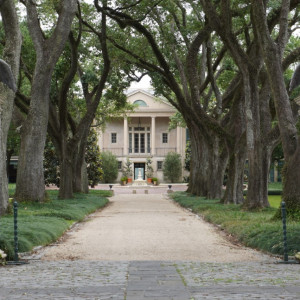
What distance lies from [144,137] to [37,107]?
162ft

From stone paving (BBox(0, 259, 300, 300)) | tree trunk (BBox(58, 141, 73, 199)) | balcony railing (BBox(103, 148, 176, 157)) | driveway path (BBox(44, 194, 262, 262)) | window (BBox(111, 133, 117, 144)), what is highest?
window (BBox(111, 133, 117, 144))

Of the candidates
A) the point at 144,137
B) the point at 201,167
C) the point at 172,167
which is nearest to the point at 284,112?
the point at 201,167

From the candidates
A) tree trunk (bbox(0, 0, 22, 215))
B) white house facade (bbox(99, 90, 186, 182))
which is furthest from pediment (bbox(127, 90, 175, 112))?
tree trunk (bbox(0, 0, 22, 215))

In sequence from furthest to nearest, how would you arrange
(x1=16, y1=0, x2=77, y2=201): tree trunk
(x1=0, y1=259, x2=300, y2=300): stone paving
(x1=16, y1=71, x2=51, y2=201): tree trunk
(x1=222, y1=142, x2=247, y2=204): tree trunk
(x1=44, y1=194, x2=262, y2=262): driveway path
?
(x1=222, y1=142, x2=247, y2=204): tree trunk, (x1=16, y1=71, x2=51, y2=201): tree trunk, (x1=16, y1=0, x2=77, y2=201): tree trunk, (x1=44, y1=194, x2=262, y2=262): driveway path, (x1=0, y1=259, x2=300, y2=300): stone paving

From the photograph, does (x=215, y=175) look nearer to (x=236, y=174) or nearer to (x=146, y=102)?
(x=236, y=174)

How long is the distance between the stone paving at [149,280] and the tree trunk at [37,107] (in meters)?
10.3

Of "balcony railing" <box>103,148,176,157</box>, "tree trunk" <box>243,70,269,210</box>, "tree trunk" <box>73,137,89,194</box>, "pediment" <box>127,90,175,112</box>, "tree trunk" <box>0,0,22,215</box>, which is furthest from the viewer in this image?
"balcony railing" <box>103,148,176,157</box>

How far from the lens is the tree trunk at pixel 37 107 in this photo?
1873 centimetres

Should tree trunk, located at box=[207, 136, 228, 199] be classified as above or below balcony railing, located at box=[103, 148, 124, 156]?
below

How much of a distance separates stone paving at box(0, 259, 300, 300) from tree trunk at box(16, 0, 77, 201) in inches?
404

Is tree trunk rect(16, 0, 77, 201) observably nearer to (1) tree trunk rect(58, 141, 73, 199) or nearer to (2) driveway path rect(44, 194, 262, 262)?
(2) driveway path rect(44, 194, 262, 262)

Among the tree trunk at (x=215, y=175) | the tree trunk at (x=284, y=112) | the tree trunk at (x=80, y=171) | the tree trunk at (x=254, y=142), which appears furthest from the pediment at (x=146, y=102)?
the tree trunk at (x=284, y=112)

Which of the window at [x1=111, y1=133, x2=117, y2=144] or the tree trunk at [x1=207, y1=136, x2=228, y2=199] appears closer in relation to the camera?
the tree trunk at [x1=207, y1=136, x2=228, y2=199]

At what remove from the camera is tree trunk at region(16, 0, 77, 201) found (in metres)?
18.7
